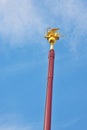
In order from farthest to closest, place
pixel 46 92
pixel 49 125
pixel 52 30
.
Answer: pixel 52 30
pixel 46 92
pixel 49 125

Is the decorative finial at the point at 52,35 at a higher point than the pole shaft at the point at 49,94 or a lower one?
higher

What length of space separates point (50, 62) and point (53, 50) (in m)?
2.06

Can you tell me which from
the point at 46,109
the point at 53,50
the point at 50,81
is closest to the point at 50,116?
the point at 46,109

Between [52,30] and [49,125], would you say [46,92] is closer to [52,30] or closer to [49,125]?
[49,125]

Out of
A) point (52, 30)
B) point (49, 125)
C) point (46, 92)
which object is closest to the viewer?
point (49, 125)

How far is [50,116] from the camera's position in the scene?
44000mm

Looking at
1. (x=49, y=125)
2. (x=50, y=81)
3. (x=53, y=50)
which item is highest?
(x=53, y=50)

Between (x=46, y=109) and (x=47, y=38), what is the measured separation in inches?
396

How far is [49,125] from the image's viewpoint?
42750 millimetres

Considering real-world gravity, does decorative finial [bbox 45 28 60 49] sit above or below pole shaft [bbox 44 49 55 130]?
above

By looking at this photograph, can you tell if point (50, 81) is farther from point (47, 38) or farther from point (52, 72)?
point (47, 38)

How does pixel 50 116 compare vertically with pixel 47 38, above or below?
below

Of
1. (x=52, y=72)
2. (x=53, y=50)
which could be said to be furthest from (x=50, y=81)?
(x=53, y=50)

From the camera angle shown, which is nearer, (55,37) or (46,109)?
(46,109)
